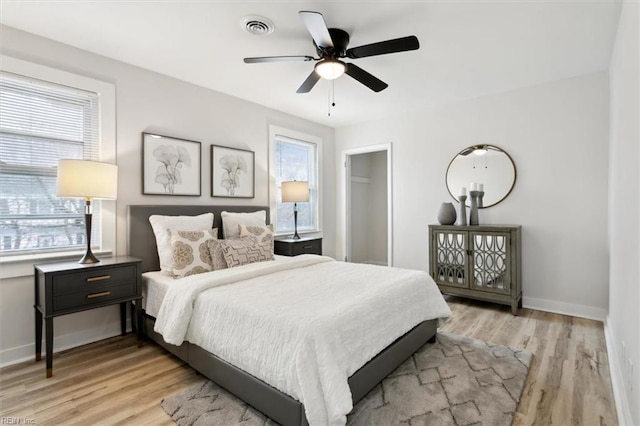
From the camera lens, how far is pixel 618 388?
190 cm

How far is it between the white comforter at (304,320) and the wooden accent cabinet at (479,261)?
1263 mm

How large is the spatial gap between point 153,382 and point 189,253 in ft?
3.19

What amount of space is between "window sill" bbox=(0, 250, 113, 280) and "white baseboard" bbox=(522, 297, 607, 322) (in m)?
4.68

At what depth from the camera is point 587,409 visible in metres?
1.83

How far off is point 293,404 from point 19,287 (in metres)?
2.42

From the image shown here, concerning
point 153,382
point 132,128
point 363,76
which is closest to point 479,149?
point 363,76

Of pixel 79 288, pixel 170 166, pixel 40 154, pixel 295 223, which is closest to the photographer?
pixel 79 288

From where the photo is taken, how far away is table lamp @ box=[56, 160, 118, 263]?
2.34m

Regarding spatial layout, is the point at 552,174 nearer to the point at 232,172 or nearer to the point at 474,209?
the point at 474,209

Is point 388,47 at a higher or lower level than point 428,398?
higher

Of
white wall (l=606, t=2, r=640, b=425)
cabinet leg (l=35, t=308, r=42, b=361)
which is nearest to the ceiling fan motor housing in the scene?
white wall (l=606, t=2, r=640, b=425)

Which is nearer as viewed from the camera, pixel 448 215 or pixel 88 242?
pixel 88 242

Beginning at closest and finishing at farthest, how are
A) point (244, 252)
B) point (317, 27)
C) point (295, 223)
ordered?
point (317, 27) < point (244, 252) < point (295, 223)

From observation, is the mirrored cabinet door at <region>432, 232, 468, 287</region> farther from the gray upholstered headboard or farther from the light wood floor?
the gray upholstered headboard
